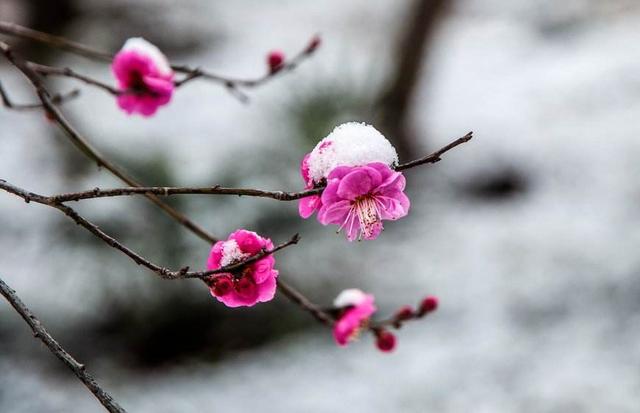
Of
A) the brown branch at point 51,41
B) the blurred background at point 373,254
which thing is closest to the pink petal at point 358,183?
the brown branch at point 51,41

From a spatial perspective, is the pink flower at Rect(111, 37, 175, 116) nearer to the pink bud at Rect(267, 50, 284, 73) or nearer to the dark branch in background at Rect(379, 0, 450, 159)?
the pink bud at Rect(267, 50, 284, 73)

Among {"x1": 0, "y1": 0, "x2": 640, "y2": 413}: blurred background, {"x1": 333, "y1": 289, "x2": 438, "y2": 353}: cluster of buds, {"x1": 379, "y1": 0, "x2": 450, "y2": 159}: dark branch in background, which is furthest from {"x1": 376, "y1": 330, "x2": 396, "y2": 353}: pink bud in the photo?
{"x1": 379, "y1": 0, "x2": 450, "y2": 159}: dark branch in background

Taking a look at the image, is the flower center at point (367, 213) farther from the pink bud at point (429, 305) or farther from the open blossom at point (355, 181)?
the pink bud at point (429, 305)

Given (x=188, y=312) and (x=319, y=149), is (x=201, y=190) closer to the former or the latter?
(x=319, y=149)

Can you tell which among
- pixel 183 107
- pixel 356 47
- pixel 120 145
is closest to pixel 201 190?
pixel 120 145

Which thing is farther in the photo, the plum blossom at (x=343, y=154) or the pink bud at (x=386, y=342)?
the pink bud at (x=386, y=342)

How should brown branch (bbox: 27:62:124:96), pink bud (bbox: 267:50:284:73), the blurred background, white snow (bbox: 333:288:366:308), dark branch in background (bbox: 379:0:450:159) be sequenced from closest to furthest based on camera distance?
brown branch (bbox: 27:62:124:96) → white snow (bbox: 333:288:366:308) → pink bud (bbox: 267:50:284:73) → the blurred background → dark branch in background (bbox: 379:0:450:159)
